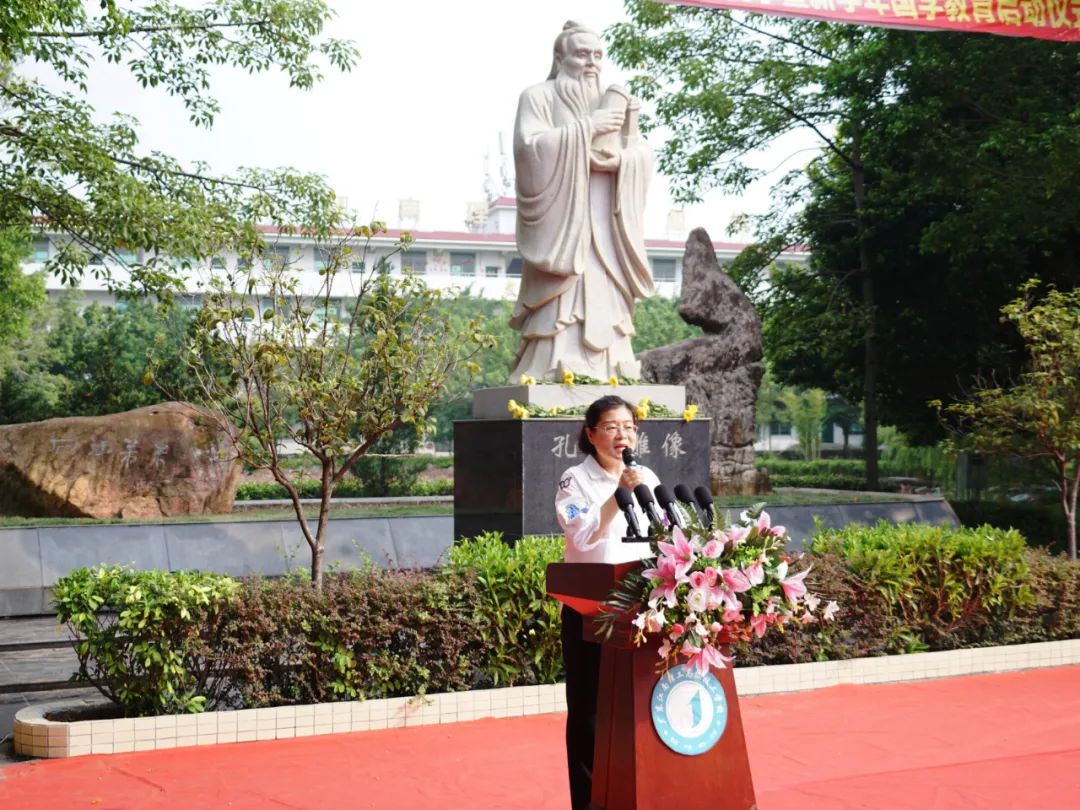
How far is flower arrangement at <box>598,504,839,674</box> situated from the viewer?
3.08 m

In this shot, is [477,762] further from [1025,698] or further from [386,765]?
[1025,698]

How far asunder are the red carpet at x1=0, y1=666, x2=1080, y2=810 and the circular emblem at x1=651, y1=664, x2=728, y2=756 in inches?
38.6

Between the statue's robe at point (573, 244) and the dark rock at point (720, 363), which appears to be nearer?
the statue's robe at point (573, 244)

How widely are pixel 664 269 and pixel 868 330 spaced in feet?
94.7

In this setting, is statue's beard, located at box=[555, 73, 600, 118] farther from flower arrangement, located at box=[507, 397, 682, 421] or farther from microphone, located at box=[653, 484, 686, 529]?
microphone, located at box=[653, 484, 686, 529]

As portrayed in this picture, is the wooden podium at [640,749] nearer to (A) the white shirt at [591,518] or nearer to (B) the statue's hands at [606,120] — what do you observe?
(A) the white shirt at [591,518]

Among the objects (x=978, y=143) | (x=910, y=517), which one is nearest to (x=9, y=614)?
(x=910, y=517)

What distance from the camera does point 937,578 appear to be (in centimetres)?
672

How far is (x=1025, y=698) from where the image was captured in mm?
5996

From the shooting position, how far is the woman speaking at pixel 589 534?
3.57 meters

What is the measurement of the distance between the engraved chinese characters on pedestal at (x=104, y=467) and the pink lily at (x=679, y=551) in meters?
8.09

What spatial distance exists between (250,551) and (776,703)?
4773mm

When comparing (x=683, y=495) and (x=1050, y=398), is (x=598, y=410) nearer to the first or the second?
(x=683, y=495)

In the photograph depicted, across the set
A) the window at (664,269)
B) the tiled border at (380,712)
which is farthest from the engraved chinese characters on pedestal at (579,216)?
the window at (664,269)
